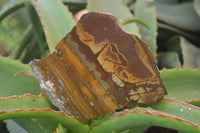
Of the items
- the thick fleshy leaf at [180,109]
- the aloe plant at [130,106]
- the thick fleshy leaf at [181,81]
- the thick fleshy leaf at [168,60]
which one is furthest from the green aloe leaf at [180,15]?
the thick fleshy leaf at [180,109]

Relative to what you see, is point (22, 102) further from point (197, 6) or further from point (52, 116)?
point (197, 6)

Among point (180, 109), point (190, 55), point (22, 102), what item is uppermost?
point (22, 102)

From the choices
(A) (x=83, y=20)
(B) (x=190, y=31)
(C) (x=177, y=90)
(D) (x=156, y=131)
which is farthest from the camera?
(B) (x=190, y=31)

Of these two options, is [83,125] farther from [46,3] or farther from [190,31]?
[190,31]

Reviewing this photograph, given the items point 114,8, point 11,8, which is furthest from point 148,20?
point 11,8

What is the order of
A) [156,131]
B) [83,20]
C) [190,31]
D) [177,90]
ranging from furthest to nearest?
[190,31] < [156,131] < [177,90] < [83,20]

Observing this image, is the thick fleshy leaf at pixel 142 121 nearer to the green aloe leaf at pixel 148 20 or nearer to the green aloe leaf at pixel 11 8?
the green aloe leaf at pixel 148 20

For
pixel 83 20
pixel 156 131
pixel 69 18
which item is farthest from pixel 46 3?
pixel 156 131
